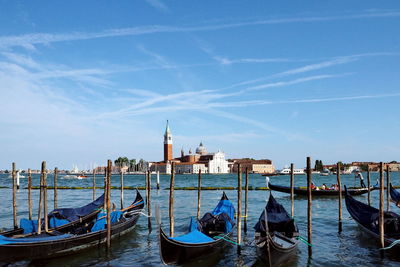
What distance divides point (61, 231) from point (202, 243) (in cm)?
454

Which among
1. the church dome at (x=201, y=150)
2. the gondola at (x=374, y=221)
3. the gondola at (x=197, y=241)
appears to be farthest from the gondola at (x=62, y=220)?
the church dome at (x=201, y=150)

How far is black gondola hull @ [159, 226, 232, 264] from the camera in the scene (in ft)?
24.3

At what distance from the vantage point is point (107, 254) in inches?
367

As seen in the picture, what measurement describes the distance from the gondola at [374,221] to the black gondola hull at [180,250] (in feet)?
14.2

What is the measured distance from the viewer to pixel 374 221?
33.9 feet

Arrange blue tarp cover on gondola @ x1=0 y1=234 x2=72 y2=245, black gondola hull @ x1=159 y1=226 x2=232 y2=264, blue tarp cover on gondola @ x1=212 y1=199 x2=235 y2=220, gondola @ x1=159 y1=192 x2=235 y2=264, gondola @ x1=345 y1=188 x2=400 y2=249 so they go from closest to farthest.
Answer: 1. black gondola hull @ x1=159 y1=226 x2=232 y2=264
2. gondola @ x1=159 y1=192 x2=235 y2=264
3. blue tarp cover on gondola @ x1=0 y1=234 x2=72 y2=245
4. gondola @ x1=345 y1=188 x2=400 y2=249
5. blue tarp cover on gondola @ x1=212 y1=199 x2=235 y2=220

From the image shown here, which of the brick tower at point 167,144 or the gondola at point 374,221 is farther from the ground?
the brick tower at point 167,144

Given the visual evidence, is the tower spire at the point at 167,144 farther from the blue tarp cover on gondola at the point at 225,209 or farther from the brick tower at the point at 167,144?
the blue tarp cover on gondola at the point at 225,209

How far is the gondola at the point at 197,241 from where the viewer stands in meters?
7.50

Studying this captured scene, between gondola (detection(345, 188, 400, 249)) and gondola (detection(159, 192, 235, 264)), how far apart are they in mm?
3759

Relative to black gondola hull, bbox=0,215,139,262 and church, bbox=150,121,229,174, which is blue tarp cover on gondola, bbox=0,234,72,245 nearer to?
black gondola hull, bbox=0,215,139,262

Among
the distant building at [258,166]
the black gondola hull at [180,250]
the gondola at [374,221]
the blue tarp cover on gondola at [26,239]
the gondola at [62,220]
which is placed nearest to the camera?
the black gondola hull at [180,250]

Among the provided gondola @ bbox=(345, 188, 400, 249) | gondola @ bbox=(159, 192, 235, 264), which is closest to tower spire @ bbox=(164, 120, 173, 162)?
gondola @ bbox=(345, 188, 400, 249)

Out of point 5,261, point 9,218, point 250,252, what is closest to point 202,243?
point 250,252
